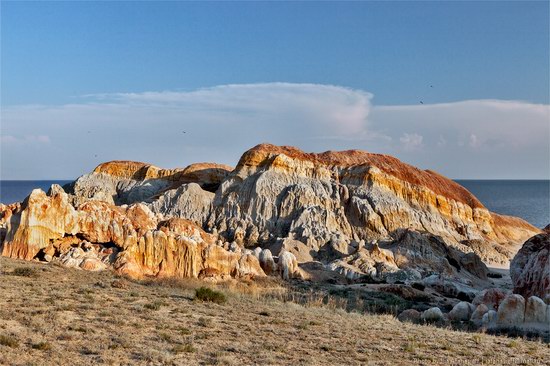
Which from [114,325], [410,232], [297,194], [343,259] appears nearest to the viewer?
[114,325]

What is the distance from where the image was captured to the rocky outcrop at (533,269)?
78.4 ft

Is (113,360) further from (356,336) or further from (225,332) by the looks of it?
(356,336)

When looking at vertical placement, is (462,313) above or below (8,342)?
above

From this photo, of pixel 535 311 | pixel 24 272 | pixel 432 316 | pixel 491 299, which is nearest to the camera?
pixel 535 311

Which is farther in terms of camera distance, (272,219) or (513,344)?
(272,219)

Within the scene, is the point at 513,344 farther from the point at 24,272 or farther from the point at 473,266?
the point at 473,266

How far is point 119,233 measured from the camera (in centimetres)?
3072

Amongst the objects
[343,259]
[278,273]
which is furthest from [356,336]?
[343,259]

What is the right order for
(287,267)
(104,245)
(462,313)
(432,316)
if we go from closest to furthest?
(432,316) → (462,313) → (104,245) → (287,267)

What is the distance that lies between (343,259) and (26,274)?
22706 millimetres

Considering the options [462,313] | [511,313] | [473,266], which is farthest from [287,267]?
[473,266]

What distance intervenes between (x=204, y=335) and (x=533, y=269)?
17258mm

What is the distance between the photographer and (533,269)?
25.0m

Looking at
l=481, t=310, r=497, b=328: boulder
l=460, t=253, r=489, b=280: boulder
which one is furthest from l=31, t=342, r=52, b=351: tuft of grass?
l=460, t=253, r=489, b=280: boulder
